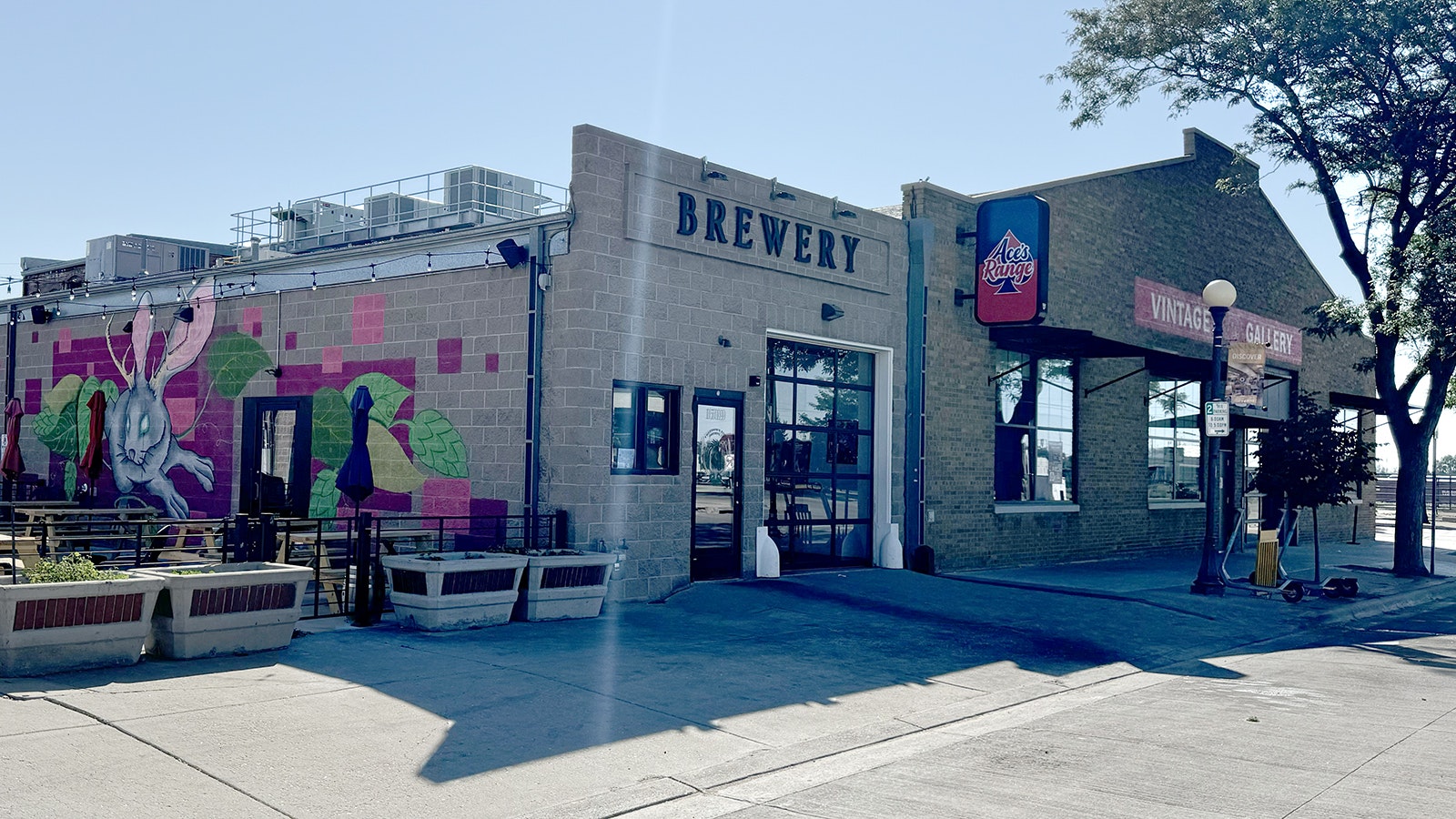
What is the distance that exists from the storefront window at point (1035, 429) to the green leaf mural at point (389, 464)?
9021mm

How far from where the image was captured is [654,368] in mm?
13719

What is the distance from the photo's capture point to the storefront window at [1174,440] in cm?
2352

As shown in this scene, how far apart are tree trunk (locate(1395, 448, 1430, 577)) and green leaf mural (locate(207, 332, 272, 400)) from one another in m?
18.7

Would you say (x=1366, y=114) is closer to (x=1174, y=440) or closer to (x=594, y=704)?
(x=1174, y=440)

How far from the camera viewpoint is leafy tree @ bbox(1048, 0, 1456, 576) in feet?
64.0

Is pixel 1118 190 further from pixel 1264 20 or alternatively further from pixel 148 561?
pixel 148 561

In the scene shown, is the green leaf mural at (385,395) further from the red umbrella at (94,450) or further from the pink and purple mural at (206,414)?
the red umbrella at (94,450)

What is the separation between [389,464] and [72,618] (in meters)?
7.13

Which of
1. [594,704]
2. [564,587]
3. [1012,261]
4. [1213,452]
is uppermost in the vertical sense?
[1012,261]

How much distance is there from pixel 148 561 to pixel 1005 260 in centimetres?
1212

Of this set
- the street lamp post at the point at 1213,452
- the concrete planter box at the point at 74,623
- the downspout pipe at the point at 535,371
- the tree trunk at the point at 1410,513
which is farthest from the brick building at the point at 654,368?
the concrete planter box at the point at 74,623

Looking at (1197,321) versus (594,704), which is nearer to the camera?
(594,704)

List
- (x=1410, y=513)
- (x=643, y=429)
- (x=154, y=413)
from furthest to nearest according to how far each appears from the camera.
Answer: (x=1410, y=513) < (x=154, y=413) < (x=643, y=429)

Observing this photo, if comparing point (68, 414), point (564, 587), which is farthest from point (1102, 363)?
point (68, 414)
